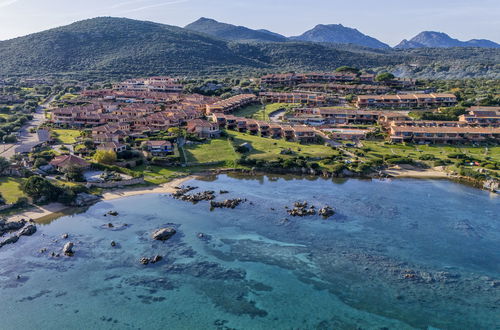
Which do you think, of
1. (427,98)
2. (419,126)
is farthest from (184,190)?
(427,98)

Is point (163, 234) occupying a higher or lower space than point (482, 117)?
lower

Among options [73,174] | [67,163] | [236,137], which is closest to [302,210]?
[73,174]

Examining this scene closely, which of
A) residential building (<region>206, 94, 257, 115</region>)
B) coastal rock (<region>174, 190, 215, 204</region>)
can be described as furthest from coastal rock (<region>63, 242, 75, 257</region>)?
residential building (<region>206, 94, 257, 115</region>)

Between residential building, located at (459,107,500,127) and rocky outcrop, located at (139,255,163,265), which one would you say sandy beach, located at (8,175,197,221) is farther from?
residential building, located at (459,107,500,127)

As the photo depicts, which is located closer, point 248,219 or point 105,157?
point 248,219

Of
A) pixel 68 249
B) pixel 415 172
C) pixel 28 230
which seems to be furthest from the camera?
pixel 415 172

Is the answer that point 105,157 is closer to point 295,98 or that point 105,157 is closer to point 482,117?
point 295,98
